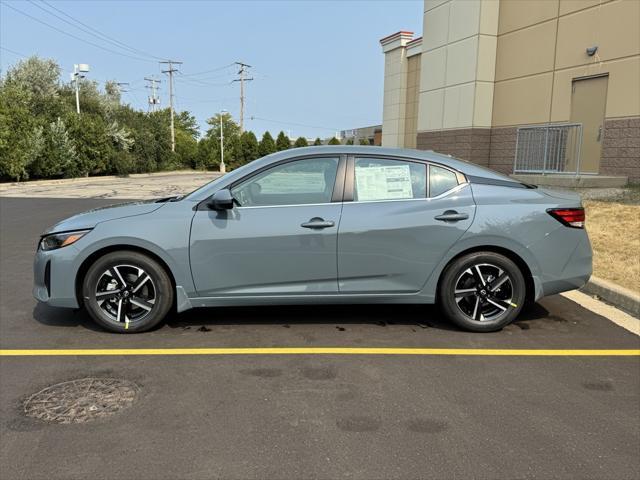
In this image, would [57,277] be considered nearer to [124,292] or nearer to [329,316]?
[124,292]

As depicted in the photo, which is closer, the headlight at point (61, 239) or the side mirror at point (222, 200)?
the side mirror at point (222, 200)

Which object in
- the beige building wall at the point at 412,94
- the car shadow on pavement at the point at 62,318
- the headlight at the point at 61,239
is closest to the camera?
the headlight at the point at 61,239

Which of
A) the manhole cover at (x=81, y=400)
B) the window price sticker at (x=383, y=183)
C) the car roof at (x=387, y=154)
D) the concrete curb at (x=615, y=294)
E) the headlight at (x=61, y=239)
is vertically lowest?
the manhole cover at (x=81, y=400)

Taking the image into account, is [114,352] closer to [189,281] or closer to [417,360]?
[189,281]

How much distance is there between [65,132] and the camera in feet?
102

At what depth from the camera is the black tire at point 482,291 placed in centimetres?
476

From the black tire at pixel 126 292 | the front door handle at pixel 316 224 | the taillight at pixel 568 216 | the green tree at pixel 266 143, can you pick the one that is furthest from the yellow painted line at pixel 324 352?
the green tree at pixel 266 143

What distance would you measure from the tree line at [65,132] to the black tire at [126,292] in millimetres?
25553

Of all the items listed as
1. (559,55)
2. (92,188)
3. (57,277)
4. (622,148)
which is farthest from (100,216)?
(92,188)

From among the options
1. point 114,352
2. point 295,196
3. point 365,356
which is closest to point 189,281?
point 114,352

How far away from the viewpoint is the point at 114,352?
432 centimetres

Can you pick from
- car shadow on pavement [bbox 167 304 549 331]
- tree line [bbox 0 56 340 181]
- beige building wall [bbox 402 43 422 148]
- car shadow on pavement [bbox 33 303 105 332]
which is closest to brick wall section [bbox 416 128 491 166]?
beige building wall [bbox 402 43 422 148]

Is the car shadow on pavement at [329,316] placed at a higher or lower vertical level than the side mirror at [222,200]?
lower

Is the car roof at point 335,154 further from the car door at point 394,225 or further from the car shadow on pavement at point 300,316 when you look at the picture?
the car shadow on pavement at point 300,316
